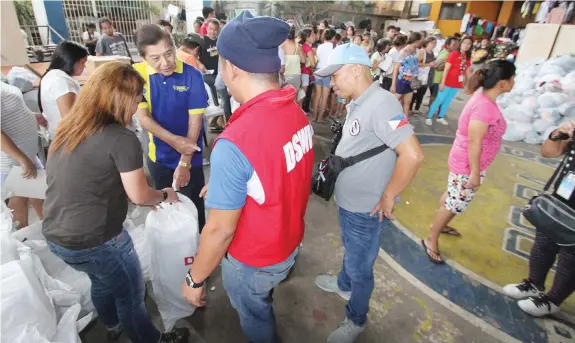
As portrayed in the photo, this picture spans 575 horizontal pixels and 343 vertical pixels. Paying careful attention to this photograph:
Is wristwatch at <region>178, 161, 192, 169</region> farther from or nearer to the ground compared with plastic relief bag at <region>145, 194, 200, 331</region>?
farther from the ground

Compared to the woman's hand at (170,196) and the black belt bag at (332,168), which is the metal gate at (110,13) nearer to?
the woman's hand at (170,196)

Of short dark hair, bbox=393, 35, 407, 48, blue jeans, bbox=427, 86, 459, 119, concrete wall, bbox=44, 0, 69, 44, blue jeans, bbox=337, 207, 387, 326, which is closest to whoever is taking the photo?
blue jeans, bbox=337, 207, 387, 326

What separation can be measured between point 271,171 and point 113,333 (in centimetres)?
174

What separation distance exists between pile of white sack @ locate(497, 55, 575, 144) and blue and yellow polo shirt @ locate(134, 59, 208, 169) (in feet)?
21.3

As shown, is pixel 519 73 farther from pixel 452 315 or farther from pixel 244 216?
pixel 244 216

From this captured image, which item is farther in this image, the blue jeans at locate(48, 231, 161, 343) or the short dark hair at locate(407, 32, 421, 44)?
the short dark hair at locate(407, 32, 421, 44)

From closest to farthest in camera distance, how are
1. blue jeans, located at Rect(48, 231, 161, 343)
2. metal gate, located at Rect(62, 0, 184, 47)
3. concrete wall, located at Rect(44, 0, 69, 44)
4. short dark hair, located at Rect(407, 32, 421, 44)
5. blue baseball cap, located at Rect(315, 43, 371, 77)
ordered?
blue jeans, located at Rect(48, 231, 161, 343), blue baseball cap, located at Rect(315, 43, 371, 77), short dark hair, located at Rect(407, 32, 421, 44), concrete wall, located at Rect(44, 0, 69, 44), metal gate, located at Rect(62, 0, 184, 47)

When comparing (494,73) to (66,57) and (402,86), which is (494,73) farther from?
(402,86)

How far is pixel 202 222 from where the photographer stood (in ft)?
8.68

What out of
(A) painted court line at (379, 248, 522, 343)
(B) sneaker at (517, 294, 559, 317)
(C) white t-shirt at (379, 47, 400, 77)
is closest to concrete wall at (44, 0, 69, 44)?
(C) white t-shirt at (379, 47, 400, 77)

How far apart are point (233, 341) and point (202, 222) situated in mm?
988

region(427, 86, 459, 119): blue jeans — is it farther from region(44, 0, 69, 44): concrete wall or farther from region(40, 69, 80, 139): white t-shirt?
region(44, 0, 69, 44): concrete wall

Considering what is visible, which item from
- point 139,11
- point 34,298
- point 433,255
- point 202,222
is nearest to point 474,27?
point 139,11

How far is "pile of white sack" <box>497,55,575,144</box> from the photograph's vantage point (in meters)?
6.05
